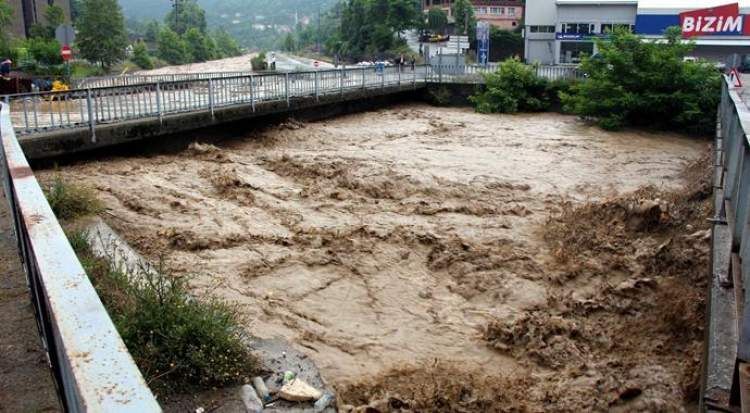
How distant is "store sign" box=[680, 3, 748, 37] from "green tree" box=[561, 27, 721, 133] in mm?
35726

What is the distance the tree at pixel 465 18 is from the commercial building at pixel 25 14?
154 ft

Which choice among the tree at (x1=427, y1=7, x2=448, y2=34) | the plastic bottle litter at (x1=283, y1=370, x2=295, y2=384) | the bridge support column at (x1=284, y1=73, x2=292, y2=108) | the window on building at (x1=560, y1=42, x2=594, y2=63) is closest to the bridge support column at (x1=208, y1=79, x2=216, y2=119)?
the bridge support column at (x1=284, y1=73, x2=292, y2=108)

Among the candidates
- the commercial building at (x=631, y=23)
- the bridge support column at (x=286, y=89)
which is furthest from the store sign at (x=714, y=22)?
the bridge support column at (x=286, y=89)

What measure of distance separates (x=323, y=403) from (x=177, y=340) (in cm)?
117

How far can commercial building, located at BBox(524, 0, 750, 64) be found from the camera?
5575 centimetres

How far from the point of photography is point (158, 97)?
1523cm

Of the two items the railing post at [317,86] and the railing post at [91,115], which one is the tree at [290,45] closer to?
the railing post at [317,86]

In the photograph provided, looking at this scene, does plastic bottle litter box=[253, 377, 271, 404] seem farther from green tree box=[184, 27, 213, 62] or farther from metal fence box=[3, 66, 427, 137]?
green tree box=[184, 27, 213, 62]

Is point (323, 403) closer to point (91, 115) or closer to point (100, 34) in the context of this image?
point (91, 115)

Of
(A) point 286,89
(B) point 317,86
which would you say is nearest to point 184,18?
(B) point 317,86

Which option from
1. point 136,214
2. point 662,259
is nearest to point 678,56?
point 662,259

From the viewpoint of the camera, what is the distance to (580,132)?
23047mm

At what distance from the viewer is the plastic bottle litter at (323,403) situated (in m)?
4.91

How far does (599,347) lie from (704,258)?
2627 mm
